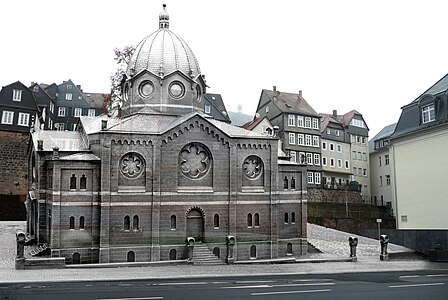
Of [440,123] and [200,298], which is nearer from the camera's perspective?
[200,298]

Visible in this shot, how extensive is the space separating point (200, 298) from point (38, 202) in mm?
23561

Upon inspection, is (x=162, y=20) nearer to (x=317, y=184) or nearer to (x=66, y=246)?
(x=66, y=246)

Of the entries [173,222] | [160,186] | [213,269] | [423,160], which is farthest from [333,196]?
[213,269]

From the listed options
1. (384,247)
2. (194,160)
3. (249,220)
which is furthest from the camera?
(249,220)

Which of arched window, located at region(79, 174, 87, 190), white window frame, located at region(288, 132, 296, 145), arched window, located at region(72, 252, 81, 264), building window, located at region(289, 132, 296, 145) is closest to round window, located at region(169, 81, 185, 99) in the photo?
arched window, located at region(79, 174, 87, 190)

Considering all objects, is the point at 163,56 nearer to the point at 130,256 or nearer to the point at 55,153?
the point at 55,153

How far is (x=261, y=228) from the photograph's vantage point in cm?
3994

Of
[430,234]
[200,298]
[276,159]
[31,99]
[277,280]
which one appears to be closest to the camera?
[200,298]

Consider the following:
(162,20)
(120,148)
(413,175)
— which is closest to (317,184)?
(413,175)

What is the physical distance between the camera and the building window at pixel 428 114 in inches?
1529

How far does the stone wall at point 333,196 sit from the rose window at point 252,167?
23737mm

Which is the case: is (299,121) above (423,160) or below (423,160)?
above

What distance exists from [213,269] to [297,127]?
1550 inches

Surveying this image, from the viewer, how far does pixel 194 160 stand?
1539 inches
